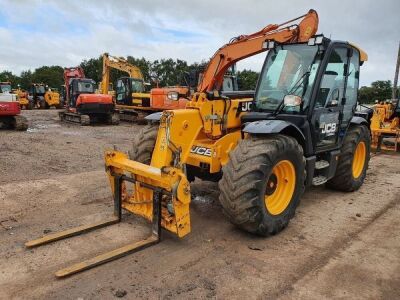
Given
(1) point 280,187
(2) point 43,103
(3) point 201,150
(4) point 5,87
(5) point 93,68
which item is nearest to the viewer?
(1) point 280,187

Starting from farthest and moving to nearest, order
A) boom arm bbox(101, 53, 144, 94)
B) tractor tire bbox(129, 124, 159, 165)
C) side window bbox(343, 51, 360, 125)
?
boom arm bbox(101, 53, 144, 94) < side window bbox(343, 51, 360, 125) < tractor tire bbox(129, 124, 159, 165)

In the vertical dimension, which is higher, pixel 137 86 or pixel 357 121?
pixel 137 86

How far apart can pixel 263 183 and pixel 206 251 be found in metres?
0.96

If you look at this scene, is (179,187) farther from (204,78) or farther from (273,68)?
(204,78)

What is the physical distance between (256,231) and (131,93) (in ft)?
50.1

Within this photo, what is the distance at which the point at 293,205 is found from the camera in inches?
188

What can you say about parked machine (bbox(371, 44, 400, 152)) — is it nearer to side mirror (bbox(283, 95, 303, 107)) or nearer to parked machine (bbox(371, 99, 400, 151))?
parked machine (bbox(371, 99, 400, 151))

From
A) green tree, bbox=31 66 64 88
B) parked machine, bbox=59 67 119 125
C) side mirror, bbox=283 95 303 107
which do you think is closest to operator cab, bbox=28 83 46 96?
parked machine, bbox=59 67 119 125

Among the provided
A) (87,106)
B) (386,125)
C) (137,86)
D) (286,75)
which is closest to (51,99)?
(137,86)

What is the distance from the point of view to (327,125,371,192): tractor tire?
20.5 feet

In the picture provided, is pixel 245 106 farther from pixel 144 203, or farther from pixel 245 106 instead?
pixel 144 203

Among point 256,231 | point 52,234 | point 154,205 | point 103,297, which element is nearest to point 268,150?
point 256,231

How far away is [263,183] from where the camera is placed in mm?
4188

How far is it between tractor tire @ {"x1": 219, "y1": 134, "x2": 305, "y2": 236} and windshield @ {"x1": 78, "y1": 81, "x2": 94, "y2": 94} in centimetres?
1617
